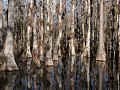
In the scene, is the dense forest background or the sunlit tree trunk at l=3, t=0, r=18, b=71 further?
the dense forest background

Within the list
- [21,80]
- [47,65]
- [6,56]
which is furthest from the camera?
[47,65]

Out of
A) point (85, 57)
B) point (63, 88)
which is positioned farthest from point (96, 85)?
point (85, 57)

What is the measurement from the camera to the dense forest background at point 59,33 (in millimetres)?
21516

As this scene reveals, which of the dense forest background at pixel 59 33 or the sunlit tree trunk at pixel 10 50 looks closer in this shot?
the sunlit tree trunk at pixel 10 50

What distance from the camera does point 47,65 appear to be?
20422 mm

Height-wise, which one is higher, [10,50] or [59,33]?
[59,33]

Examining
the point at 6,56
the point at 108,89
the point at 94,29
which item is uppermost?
the point at 94,29

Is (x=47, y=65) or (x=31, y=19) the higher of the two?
(x=31, y=19)

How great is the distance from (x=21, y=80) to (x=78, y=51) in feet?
74.9

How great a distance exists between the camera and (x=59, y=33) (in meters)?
26.7

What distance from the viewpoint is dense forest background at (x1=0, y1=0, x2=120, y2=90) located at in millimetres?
21516

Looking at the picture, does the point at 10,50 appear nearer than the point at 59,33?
Yes

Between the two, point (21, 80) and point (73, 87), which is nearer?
point (73, 87)

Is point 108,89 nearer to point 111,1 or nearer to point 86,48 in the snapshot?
point 86,48
